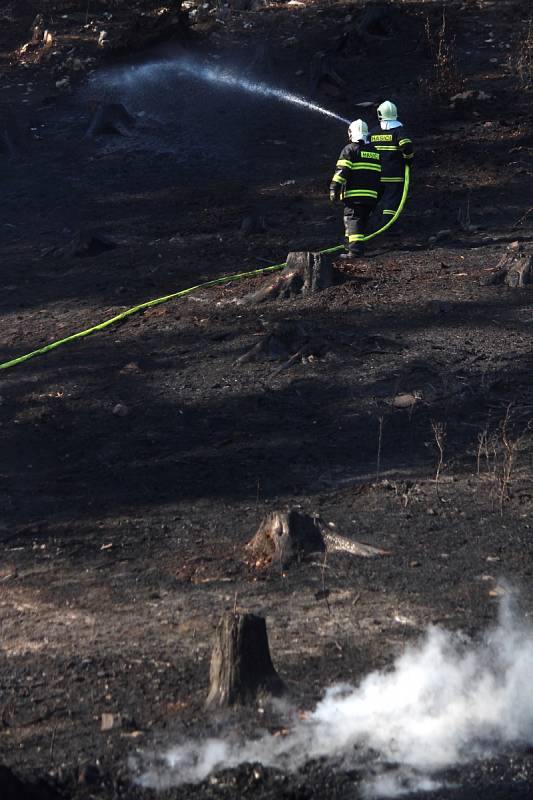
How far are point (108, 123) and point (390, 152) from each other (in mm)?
6514

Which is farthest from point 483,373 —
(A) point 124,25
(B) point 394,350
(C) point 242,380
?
(A) point 124,25

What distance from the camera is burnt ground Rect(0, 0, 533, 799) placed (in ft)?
17.6

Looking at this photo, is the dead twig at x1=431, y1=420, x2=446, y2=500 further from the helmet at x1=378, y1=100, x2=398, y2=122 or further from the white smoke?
the helmet at x1=378, y1=100, x2=398, y2=122

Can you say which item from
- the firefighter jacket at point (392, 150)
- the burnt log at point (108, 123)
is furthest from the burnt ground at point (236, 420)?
the firefighter jacket at point (392, 150)

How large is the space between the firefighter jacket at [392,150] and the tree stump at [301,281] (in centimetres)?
191

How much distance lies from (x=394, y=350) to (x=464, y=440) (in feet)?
5.92

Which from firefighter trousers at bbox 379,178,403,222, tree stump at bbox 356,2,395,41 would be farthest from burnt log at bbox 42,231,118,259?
tree stump at bbox 356,2,395,41

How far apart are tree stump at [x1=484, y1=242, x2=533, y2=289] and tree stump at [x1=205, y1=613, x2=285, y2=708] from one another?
6.80 metres

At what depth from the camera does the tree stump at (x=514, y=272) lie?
10.9 m

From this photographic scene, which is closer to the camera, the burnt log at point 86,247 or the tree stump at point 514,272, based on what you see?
the tree stump at point 514,272

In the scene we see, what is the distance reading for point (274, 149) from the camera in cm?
1684

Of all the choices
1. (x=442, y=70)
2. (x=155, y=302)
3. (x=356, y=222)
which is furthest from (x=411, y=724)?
(x=442, y=70)

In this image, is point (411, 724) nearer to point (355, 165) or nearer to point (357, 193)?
point (357, 193)

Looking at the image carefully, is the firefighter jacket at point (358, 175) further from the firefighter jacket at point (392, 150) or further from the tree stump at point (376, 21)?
the tree stump at point (376, 21)
